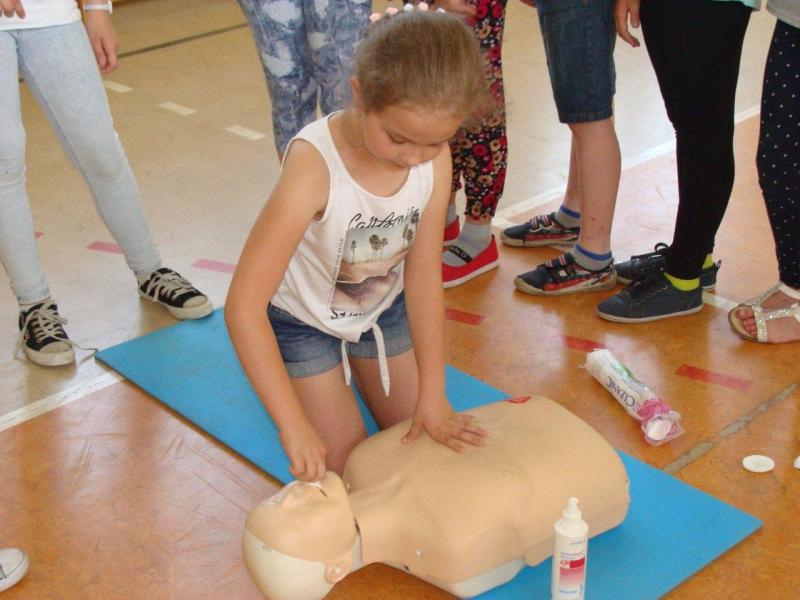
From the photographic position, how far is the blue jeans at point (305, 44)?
216 centimetres

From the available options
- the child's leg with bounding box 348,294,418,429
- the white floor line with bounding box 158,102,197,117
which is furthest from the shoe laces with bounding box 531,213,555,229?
the white floor line with bounding box 158,102,197,117

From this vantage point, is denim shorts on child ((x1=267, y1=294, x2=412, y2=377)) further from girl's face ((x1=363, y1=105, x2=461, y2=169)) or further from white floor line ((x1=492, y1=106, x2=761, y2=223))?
white floor line ((x1=492, y1=106, x2=761, y2=223))

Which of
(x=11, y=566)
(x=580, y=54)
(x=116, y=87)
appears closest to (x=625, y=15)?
(x=580, y=54)

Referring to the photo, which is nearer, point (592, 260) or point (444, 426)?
point (444, 426)

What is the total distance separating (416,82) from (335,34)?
0.86 metres

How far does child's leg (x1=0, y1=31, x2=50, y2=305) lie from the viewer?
6.72ft

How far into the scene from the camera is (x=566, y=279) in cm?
243

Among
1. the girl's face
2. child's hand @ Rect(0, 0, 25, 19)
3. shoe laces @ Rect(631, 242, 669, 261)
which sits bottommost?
shoe laces @ Rect(631, 242, 669, 261)

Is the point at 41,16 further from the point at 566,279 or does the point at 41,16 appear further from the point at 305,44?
the point at 566,279

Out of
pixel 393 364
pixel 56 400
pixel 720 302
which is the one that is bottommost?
pixel 720 302

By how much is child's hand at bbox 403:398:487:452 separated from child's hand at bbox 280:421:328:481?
0.69ft

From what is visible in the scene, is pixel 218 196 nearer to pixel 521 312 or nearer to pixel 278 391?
pixel 521 312

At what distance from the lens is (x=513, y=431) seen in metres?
1.63

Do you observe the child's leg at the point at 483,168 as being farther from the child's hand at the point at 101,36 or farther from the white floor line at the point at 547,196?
the child's hand at the point at 101,36
